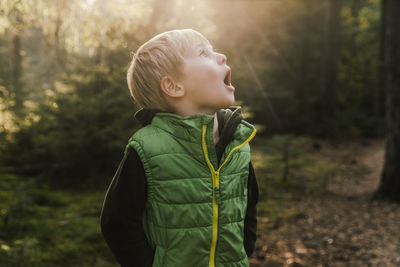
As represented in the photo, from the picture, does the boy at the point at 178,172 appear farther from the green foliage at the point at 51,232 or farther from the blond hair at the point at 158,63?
the green foliage at the point at 51,232

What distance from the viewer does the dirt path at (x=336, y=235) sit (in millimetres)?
4168

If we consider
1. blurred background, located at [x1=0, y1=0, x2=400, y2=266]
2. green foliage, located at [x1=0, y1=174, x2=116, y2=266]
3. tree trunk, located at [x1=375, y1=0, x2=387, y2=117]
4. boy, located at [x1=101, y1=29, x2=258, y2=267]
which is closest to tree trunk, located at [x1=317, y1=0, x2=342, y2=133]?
tree trunk, located at [x1=375, y1=0, x2=387, y2=117]

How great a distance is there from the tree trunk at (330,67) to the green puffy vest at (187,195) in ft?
44.2

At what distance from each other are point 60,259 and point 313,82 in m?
14.2

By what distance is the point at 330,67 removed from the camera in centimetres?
1412

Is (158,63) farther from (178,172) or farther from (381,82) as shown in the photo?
(381,82)

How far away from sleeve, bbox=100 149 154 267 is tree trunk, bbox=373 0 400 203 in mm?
5657

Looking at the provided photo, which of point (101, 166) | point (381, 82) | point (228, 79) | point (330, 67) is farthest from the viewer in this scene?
point (381, 82)

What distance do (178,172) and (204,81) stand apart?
43 cm

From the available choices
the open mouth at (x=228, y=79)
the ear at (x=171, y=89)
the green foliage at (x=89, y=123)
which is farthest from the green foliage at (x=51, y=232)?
the open mouth at (x=228, y=79)

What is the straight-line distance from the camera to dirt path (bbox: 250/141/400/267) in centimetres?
417

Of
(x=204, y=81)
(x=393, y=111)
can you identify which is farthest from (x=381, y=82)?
(x=204, y=81)

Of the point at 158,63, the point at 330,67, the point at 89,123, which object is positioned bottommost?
the point at 330,67

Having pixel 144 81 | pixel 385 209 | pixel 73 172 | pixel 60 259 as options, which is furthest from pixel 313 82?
pixel 144 81
